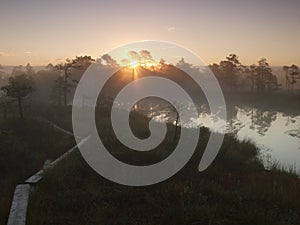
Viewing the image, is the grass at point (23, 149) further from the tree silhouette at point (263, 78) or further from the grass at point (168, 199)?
the tree silhouette at point (263, 78)

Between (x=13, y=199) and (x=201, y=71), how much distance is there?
358 feet

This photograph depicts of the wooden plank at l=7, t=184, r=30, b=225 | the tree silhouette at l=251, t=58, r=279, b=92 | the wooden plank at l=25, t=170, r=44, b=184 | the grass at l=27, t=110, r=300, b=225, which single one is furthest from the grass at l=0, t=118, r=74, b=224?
the tree silhouette at l=251, t=58, r=279, b=92

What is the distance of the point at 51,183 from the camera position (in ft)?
35.1

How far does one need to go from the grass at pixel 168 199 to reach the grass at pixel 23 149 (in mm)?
1311

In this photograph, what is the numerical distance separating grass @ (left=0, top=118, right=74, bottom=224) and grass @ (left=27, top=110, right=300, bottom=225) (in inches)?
51.6

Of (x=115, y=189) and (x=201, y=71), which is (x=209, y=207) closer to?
(x=115, y=189)

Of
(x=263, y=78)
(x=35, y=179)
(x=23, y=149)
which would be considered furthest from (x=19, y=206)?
(x=263, y=78)

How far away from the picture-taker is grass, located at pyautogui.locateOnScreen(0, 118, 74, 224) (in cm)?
1142

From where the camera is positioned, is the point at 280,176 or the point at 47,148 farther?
the point at 47,148

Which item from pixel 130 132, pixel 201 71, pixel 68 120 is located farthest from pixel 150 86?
pixel 201 71

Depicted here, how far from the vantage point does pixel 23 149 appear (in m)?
14.1

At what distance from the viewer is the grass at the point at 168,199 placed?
849cm

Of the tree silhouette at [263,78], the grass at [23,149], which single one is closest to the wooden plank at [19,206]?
the grass at [23,149]

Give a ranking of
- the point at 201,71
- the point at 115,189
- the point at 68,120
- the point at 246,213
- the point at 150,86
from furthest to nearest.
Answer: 1. the point at 201,71
2. the point at 150,86
3. the point at 68,120
4. the point at 115,189
5. the point at 246,213
